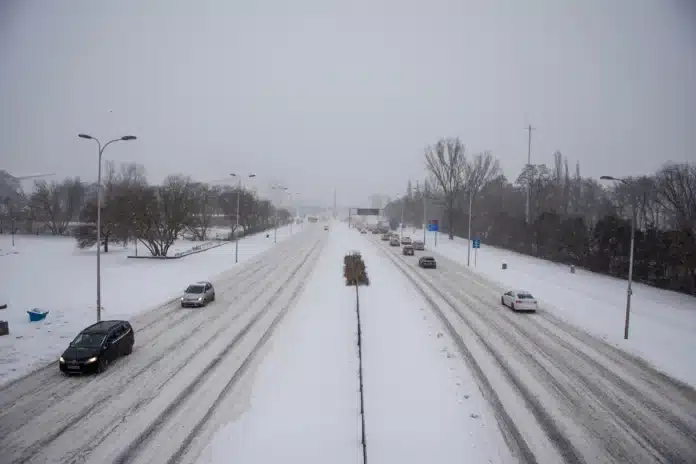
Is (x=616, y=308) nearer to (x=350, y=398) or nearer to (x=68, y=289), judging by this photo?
(x=350, y=398)

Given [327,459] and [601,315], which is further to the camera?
[601,315]

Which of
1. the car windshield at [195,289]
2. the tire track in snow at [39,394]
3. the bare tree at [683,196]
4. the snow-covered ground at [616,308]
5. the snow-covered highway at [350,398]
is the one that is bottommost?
the tire track in snow at [39,394]

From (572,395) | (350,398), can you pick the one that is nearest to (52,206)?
(350,398)

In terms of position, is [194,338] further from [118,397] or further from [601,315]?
Answer: [601,315]

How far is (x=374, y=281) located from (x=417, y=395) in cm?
2103

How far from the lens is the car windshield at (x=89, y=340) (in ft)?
50.9

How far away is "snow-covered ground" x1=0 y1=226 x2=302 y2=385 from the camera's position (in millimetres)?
18078

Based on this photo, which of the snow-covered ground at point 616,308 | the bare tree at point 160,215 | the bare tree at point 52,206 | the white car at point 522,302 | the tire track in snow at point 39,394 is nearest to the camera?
the tire track in snow at point 39,394

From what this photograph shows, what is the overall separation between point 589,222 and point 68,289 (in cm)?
7057

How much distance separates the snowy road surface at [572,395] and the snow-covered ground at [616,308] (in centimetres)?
115

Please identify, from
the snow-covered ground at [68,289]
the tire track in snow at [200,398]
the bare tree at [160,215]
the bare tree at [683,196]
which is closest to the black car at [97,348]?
the snow-covered ground at [68,289]

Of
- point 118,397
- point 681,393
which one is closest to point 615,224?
point 681,393

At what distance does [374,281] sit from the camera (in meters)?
34.8

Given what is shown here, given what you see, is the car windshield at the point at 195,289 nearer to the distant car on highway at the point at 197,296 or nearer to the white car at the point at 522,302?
the distant car on highway at the point at 197,296
